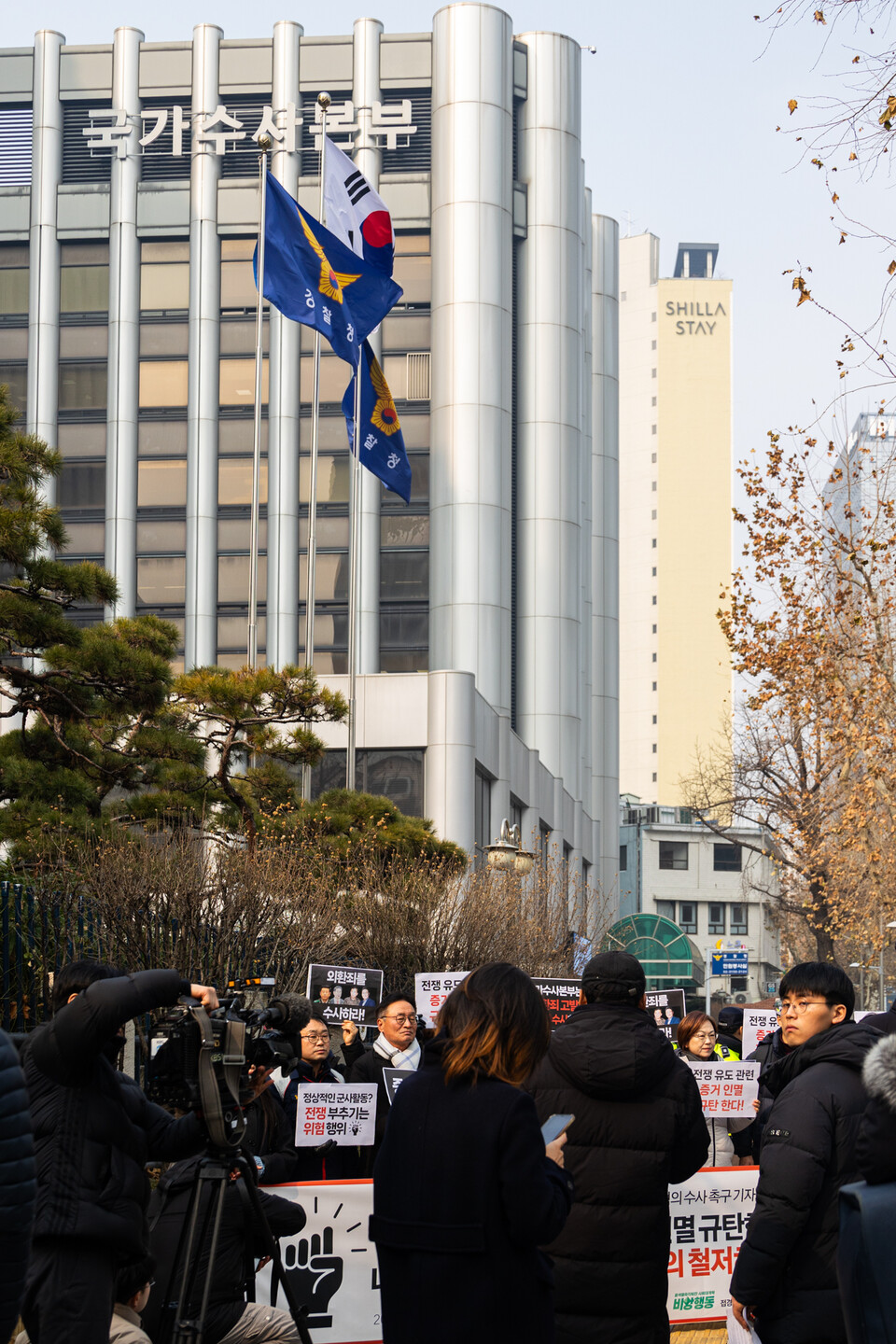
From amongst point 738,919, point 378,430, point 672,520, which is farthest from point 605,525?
point 672,520

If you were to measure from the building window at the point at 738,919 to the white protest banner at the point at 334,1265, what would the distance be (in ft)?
330

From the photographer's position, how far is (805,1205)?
4898 mm

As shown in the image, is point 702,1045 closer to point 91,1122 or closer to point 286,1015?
point 286,1015

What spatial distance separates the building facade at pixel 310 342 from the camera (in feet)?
157

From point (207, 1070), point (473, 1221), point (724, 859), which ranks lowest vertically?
point (473, 1221)

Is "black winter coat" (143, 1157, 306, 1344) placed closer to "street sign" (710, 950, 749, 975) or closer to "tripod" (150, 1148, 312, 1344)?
"tripod" (150, 1148, 312, 1344)

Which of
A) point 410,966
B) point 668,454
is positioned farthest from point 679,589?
point 410,966

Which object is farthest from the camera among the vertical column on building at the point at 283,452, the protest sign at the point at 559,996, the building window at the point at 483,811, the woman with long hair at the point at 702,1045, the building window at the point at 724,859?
the building window at the point at 724,859

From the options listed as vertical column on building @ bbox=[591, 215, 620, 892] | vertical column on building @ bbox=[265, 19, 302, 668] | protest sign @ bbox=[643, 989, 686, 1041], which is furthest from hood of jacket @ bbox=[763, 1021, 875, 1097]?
vertical column on building @ bbox=[591, 215, 620, 892]

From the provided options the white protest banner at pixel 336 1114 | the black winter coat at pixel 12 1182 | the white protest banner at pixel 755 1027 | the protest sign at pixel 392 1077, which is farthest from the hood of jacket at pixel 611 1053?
the white protest banner at pixel 755 1027

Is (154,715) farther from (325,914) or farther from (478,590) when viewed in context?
(478,590)

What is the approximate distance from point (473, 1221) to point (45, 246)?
2048 inches

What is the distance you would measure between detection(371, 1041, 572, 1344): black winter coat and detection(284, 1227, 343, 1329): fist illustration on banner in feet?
15.0

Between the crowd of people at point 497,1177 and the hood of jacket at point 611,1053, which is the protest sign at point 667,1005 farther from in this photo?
the hood of jacket at point 611,1053
